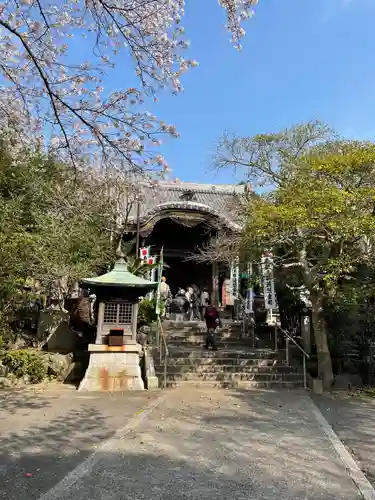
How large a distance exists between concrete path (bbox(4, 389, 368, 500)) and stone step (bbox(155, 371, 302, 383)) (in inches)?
129

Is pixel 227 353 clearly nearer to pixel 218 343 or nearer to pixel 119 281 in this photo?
pixel 218 343

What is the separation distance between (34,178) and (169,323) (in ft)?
23.0

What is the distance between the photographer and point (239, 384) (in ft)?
36.6

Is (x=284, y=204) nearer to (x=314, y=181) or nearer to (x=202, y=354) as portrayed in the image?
(x=314, y=181)

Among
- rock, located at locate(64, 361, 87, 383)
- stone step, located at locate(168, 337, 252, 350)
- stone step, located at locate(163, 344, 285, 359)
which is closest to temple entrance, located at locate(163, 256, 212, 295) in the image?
stone step, located at locate(168, 337, 252, 350)

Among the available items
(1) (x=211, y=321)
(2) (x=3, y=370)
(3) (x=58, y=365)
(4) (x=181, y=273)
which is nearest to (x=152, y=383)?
(3) (x=58, y=365)

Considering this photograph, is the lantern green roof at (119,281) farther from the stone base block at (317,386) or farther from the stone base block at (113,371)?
the stone base block at (317,386)

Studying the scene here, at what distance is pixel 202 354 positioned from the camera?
12.5 metres

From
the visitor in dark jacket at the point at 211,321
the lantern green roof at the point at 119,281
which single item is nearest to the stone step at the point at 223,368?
the visitor in dark jacket at the point at 211,321

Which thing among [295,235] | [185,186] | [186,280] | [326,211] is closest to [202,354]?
[295,235]

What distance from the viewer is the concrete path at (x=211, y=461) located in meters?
4.15

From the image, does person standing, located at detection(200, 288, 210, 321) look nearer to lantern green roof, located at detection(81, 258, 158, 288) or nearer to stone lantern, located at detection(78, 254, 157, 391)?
stone lantern, located at detection(78, 254, 157, 391)

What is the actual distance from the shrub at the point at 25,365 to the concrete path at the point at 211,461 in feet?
14.5

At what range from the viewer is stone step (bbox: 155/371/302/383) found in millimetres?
11289
